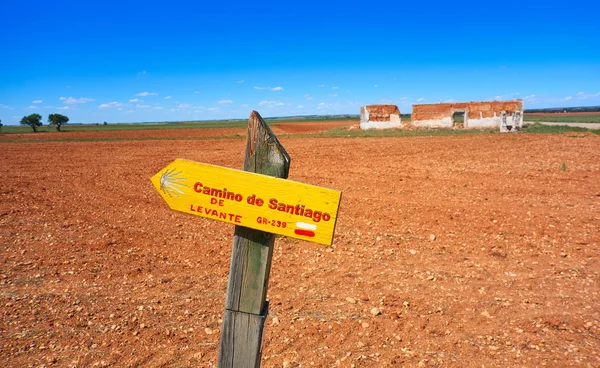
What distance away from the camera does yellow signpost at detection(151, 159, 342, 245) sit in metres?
1.69

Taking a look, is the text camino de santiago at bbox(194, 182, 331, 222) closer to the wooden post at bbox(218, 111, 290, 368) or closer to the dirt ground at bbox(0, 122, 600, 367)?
the wooden post at bbox(218, 111, 290, 368)

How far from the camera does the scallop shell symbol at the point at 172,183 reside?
1.81 m

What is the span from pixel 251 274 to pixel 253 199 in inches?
15.4

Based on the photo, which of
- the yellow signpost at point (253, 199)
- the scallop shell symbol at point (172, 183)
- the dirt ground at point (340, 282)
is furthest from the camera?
the dirt ground at point (340, 282)

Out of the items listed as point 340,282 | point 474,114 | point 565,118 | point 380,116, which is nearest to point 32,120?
point 380,116

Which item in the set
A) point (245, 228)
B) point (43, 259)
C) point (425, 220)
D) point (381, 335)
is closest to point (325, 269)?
point (381, 335)

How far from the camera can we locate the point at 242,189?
1.74m

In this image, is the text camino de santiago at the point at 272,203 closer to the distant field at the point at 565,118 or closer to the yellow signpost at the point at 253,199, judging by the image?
the yellow signpost at the point at 253,199

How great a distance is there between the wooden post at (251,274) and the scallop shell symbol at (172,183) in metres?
0.31

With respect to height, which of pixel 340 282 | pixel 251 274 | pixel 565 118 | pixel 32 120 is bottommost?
pixel 340 282

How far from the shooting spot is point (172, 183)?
1.82 m

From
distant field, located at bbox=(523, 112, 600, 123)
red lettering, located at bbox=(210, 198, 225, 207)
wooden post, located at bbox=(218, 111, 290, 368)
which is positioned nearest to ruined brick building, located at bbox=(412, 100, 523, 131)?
distant field, located at bbox=(523, 112, 600, 123)

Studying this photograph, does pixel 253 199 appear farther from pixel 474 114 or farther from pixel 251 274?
pixel 474 114

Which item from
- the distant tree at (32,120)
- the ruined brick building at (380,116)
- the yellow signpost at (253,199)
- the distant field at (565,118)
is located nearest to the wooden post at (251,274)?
the yellow signpost at (253,199)
